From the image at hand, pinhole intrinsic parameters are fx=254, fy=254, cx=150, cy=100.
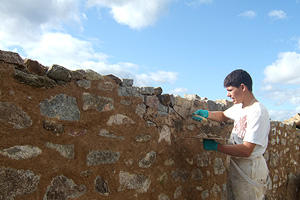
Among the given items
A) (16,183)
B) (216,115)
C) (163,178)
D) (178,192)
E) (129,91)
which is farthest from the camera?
(216,115)

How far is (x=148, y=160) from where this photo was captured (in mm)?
2764

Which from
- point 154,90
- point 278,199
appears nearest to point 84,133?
point 154,90

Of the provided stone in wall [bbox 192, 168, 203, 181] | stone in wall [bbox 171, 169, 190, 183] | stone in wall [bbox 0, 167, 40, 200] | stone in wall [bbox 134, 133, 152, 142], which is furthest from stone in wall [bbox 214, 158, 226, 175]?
stone in wall [bbox 0, 167, 40, 200]

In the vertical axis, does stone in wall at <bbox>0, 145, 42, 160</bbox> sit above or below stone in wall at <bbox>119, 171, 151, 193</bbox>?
above

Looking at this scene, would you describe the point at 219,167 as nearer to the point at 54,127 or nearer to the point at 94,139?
the point at 94,139

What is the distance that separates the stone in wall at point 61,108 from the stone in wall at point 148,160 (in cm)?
87

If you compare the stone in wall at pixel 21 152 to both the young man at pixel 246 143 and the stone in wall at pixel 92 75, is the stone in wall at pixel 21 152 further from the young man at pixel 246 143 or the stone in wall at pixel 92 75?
the young man at pixel 246 143

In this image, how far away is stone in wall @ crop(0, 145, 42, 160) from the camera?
188cm

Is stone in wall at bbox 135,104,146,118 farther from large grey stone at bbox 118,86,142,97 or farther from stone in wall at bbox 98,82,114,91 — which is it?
stone in wall at bbox 98,82,114,91

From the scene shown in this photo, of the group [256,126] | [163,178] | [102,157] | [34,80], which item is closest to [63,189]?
[102,157]

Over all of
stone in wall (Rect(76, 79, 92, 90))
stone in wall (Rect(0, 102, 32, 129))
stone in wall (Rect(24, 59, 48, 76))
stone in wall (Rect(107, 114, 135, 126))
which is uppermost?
stone in wall (Rect(24, 59, 48, 76))

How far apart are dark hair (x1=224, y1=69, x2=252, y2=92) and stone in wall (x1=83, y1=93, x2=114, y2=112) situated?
1356 mm

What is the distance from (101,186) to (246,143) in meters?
1.48

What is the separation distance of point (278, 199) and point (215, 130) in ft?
9.97
